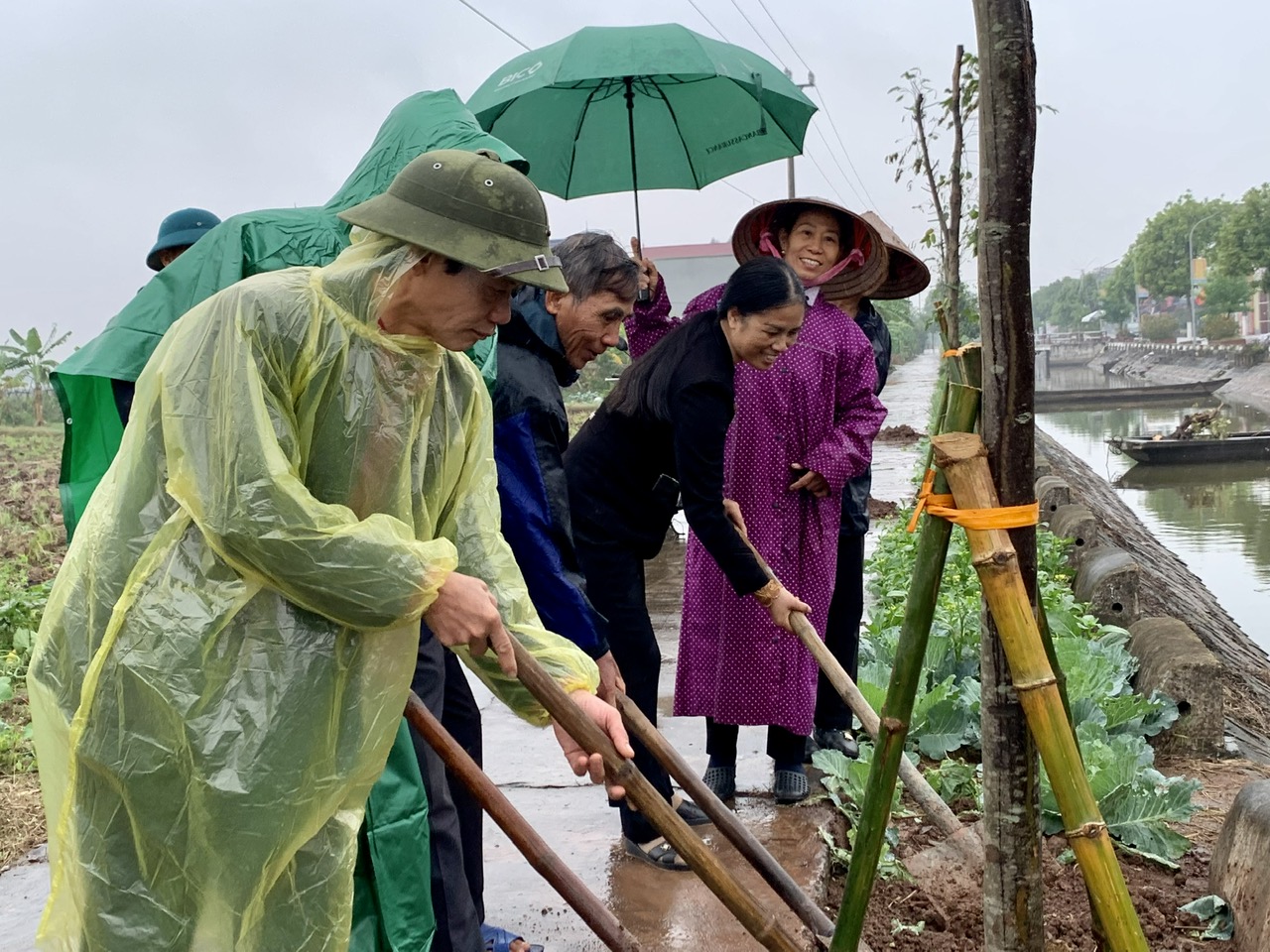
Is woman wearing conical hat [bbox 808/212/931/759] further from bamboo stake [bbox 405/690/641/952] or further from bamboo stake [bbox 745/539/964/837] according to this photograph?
bamboo stake [bbox 405/690/641/952]

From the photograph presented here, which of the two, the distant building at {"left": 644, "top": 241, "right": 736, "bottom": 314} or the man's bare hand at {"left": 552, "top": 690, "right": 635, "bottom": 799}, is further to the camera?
the distant building at {"left": 644, "top": 241, "right": 736, "bottom": 314}

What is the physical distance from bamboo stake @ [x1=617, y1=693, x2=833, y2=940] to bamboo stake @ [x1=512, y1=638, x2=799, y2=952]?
38cm

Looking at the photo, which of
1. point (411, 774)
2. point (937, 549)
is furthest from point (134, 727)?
point (937, 549)

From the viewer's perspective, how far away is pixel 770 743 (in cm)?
390

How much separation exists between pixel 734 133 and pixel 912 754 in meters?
2.35

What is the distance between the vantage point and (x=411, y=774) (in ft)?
7.74

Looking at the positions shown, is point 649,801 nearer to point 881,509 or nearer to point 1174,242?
point 881,509

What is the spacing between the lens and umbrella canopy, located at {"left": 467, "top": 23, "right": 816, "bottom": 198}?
174 inches

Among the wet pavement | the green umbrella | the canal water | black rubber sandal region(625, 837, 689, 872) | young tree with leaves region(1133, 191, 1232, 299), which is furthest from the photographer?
young tree with leaves region(1133, 191, 1232, 299)

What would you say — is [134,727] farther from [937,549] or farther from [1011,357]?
[1011,357]

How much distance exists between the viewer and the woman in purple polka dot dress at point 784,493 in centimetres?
379

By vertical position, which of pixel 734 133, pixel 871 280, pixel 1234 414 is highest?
pixel 734 133

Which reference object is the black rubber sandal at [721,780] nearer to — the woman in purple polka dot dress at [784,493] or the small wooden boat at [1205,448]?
the woman in purple polka dot dress at [784,493]

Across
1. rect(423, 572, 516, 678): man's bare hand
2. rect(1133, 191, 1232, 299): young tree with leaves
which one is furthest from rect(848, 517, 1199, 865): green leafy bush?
rect(1133, 191, 1232, 299): young tree with leaves
